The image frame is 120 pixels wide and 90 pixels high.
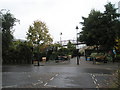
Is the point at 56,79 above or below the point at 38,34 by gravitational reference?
below

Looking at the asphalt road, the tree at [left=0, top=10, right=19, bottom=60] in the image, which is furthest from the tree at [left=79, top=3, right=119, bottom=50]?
the asphalt road

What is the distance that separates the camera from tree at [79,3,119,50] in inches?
1485

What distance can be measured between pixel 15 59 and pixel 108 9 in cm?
2070

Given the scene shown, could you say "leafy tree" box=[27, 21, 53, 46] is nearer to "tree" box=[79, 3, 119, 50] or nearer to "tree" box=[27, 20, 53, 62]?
"tree" box=[27, 20, 53, 62]

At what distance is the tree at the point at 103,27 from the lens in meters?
37.7

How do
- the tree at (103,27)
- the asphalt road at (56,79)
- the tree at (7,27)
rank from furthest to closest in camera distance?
the tree at (103,27), the tree at (7,27), the asphalt road at (56,79)

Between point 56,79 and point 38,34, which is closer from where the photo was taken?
point 56,79

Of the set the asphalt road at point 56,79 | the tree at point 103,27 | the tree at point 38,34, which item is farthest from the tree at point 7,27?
the tree at point 103,27

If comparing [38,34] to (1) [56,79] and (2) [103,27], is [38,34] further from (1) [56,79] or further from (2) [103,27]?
(1) [56,79]

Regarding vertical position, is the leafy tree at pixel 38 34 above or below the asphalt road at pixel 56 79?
above

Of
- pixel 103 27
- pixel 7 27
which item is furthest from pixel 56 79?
pixel 103 27

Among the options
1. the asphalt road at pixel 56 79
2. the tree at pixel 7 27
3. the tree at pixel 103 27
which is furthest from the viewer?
the tree at pixel 103 27

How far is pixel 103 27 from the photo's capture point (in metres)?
38.3

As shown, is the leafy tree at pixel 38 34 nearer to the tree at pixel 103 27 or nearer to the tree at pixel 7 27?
the tree at pixel 7 27
